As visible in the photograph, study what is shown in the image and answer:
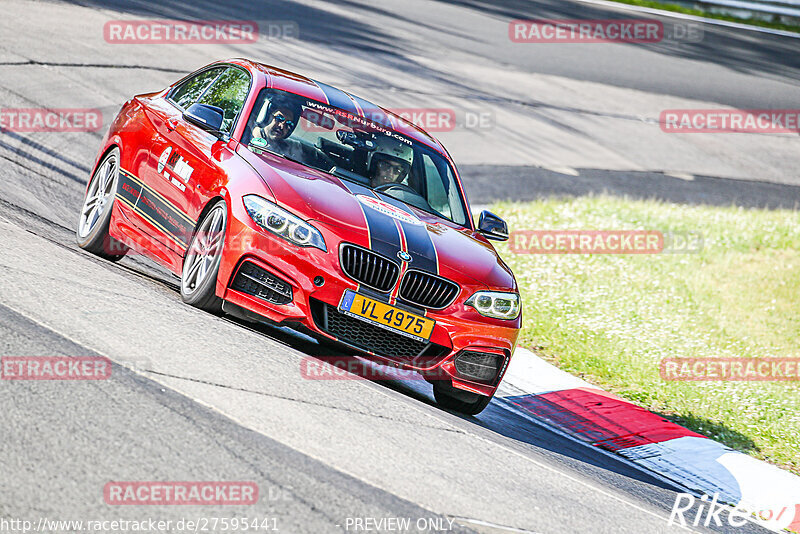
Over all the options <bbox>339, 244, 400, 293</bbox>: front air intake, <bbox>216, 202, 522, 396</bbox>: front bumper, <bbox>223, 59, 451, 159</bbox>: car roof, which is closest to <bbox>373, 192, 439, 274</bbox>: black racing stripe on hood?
<bbox>339, 244, 400, 293</bbox>: front air intake

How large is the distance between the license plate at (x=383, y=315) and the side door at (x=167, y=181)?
1.29 m

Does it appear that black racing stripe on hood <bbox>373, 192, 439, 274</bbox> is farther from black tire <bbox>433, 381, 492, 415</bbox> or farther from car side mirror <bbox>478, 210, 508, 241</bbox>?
car side mirror <bbox>478, 210, 508, 241</bbox>

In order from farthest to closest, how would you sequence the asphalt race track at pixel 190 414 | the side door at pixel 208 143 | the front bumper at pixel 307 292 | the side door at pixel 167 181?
1. the side door at pixel 167 181
2. the side door at pixel 208 143
3. the front bumper at pixel 307 292
4. the asphalt race track at pixel 190 414

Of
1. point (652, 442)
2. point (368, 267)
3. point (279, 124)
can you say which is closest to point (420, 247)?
point (368, 267)

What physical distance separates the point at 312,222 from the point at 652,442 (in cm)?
334

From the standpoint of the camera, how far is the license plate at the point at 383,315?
6102 mm

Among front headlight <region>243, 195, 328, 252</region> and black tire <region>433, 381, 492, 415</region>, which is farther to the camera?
black tire <region>433, 381, 492, 415</region>

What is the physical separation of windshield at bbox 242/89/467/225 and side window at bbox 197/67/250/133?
20 centimetres

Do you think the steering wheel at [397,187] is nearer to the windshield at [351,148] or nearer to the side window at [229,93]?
the windshield at [351,148]

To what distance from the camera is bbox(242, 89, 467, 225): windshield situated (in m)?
7.18

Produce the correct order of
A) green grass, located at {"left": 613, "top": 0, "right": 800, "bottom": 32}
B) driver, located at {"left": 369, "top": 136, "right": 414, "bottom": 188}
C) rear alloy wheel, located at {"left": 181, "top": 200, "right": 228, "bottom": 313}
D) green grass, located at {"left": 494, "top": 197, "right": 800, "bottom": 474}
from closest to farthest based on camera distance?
1. rear alloy wheel, located at {"left": 181, "top": 200, "right": 228, "bottom": 313}
2. driver, located at {"left": 369, "top": 136, "right": 414, "bottom": 188}
3. green grass, located at {"left": 494, "top": 197, "right": 800, "bottom": 474}
4. green grass, located at {"left": 613, "top": 0, "right": 800, "bottom": 32}

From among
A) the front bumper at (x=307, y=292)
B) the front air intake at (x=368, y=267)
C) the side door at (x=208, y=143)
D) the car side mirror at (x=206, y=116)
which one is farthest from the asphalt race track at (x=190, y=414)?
the car side mirror at (x=206, y=116)

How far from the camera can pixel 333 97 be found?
7.78 meters

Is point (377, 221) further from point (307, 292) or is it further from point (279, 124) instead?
point (279, 124)
